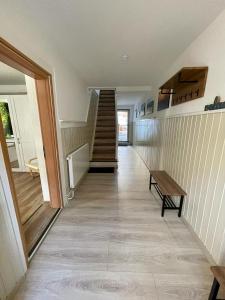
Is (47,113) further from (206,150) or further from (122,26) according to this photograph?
(206,150)

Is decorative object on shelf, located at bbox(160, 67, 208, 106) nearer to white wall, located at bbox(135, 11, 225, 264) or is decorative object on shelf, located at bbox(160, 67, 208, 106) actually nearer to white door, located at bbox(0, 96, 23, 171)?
white wall, located at bbox(135, 11, 225, 264)

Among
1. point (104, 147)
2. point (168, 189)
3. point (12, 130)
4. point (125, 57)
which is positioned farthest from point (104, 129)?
point (168, 189)

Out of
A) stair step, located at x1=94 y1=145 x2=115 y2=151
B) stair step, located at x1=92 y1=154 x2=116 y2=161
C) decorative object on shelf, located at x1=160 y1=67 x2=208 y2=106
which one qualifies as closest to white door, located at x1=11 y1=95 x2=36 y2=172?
stair step, located at x1=92 y1=154 x2=116 y2=161

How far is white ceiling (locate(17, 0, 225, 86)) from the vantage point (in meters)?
1.22

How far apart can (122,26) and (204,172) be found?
5.66 ft

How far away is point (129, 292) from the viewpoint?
3.95ft

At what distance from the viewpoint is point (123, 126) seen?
900 centimetres

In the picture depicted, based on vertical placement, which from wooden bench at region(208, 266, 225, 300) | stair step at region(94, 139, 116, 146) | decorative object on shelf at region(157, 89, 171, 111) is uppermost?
decorative object on shelf at region(157, 89, 171, 111)

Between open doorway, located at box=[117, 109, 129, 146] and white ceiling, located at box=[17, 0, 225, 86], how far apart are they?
6.40 m

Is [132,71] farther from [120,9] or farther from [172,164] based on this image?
[172,164]

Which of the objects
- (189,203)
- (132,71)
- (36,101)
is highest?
(132,71)

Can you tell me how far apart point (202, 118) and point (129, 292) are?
175 cm

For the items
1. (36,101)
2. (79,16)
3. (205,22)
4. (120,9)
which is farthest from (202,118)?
(36,101)

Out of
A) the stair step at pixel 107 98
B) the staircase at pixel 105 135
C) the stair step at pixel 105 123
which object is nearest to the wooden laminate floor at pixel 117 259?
the staircase at pixel 105 135
